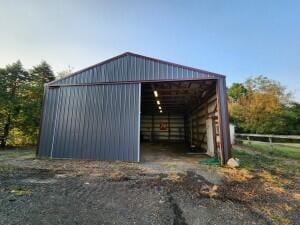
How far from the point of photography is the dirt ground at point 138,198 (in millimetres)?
2809

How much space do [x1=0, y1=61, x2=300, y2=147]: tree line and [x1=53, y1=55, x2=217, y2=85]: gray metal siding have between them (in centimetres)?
684

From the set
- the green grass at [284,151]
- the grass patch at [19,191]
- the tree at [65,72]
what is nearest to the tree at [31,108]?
the tree at [65,72]

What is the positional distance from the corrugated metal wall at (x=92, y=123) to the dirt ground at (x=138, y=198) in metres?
2.04

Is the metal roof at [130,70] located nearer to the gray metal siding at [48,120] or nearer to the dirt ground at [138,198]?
the gray metal siding at [48,120]

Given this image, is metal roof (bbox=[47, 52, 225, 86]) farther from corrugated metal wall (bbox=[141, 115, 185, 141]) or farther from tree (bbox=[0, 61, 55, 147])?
corrugated metal wall (bbox=[141, 115, 185, 141])

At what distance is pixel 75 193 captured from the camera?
12.8 ft

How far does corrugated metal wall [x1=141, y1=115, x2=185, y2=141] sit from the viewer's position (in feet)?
65.8

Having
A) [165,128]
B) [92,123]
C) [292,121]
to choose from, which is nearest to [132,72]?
[92,123]

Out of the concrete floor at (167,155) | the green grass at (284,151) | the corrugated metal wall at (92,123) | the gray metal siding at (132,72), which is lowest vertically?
the concrete floor at (167,155)

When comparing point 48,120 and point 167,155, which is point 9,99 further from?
point 167,155

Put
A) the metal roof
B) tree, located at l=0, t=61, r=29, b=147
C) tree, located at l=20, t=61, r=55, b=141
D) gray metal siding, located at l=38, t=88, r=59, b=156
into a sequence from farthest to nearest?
tree, located at l=20, t=61, r=55, b=141, tree, located at l=0, t=61, r=29, b=147, gray metal siding, located at l=38, t=88, r=59, b=156, the metal roof

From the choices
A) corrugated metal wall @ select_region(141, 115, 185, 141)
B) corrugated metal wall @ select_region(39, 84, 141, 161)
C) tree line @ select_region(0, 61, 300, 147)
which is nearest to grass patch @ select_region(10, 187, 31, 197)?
corrugated metal wall @ select_region(39, 84, 141, 161)

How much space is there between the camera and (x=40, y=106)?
1438cm

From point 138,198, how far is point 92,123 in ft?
17.0
